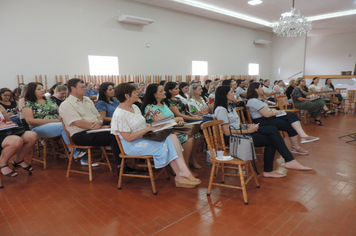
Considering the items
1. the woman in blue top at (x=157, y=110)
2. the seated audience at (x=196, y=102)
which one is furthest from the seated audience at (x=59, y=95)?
the seated audience at (x=196, y=102)

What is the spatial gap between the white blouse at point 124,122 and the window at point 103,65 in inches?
235

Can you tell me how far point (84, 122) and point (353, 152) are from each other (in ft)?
13.4

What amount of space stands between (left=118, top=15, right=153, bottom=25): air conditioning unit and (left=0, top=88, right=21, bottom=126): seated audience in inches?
192

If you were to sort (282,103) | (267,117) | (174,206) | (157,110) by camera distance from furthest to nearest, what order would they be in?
(282,103) → (267,117) → (157,110) → (174,206)

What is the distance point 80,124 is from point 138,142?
2.93 ft

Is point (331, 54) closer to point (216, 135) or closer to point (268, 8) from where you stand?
point (268, 8)

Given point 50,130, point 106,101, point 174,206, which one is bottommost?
point 174,206

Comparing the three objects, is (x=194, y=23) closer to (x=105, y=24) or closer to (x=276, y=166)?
(x=105, y=24)

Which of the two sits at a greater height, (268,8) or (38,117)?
(268,8)

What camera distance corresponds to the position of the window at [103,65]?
7962 mm

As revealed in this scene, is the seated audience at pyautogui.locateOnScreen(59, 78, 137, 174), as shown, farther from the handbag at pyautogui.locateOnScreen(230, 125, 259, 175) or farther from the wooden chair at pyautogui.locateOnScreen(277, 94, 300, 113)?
the wooden chair at pyautogui.locateOnScreen(277, 94, 300, 113)

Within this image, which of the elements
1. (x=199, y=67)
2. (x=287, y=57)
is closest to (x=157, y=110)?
(x=199, y=67)

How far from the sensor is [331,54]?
16156 mm

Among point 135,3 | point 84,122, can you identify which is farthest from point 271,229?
point 135,3
